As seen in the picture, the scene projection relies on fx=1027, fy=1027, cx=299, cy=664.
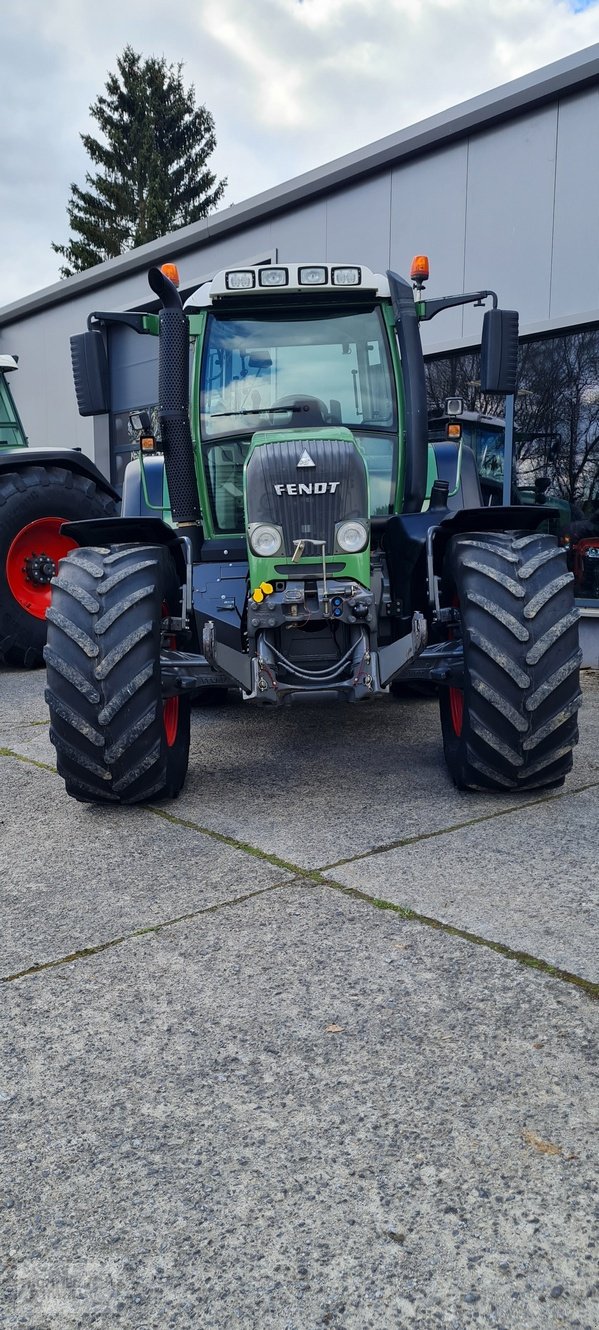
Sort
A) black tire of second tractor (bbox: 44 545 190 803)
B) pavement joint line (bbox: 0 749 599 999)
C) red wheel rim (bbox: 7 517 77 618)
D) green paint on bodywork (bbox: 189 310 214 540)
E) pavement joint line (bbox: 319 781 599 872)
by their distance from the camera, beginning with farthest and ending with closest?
red wheel rim (bbox: 7 517 77 618) < green paint on bodywork (bbox: 189 310 214 540) < black tire of second tractor (bbox: 44 545 190 803) < pavement joint line (bbox: 319 781 599 872) < pavement joint line (bbox: 0 749 599 999)

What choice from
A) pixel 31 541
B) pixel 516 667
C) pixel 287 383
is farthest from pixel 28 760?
pixel 31 541

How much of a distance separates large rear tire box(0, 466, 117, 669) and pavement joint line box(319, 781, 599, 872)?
15.7ft

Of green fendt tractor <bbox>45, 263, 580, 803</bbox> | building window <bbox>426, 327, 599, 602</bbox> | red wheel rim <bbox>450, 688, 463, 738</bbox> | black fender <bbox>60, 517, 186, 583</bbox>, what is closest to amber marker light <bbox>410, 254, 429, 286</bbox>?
green fendt tractor <bbox>45, 263, 580, 803</bbox>

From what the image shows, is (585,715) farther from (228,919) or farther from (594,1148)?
(594,1148)

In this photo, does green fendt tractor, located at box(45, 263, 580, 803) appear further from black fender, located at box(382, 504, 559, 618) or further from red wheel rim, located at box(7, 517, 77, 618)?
red wheel rim, located at box(7, 517, 77, 618)

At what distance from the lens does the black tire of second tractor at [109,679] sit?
3916 millimetres

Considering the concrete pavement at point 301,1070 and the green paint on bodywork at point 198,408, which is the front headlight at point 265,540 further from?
the concrete pavement at point 301,1070

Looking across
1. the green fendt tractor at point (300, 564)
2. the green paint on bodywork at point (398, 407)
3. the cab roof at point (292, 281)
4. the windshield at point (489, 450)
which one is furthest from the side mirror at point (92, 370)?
the windshield at point (489, 450)

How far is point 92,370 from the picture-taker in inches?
198

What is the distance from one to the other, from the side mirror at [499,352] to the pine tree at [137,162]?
35.0 metres

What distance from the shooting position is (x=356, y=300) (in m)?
4.95

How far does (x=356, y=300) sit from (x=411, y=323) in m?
0.29

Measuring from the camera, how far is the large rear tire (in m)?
7.95

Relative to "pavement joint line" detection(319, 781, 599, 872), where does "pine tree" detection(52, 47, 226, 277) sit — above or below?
above
